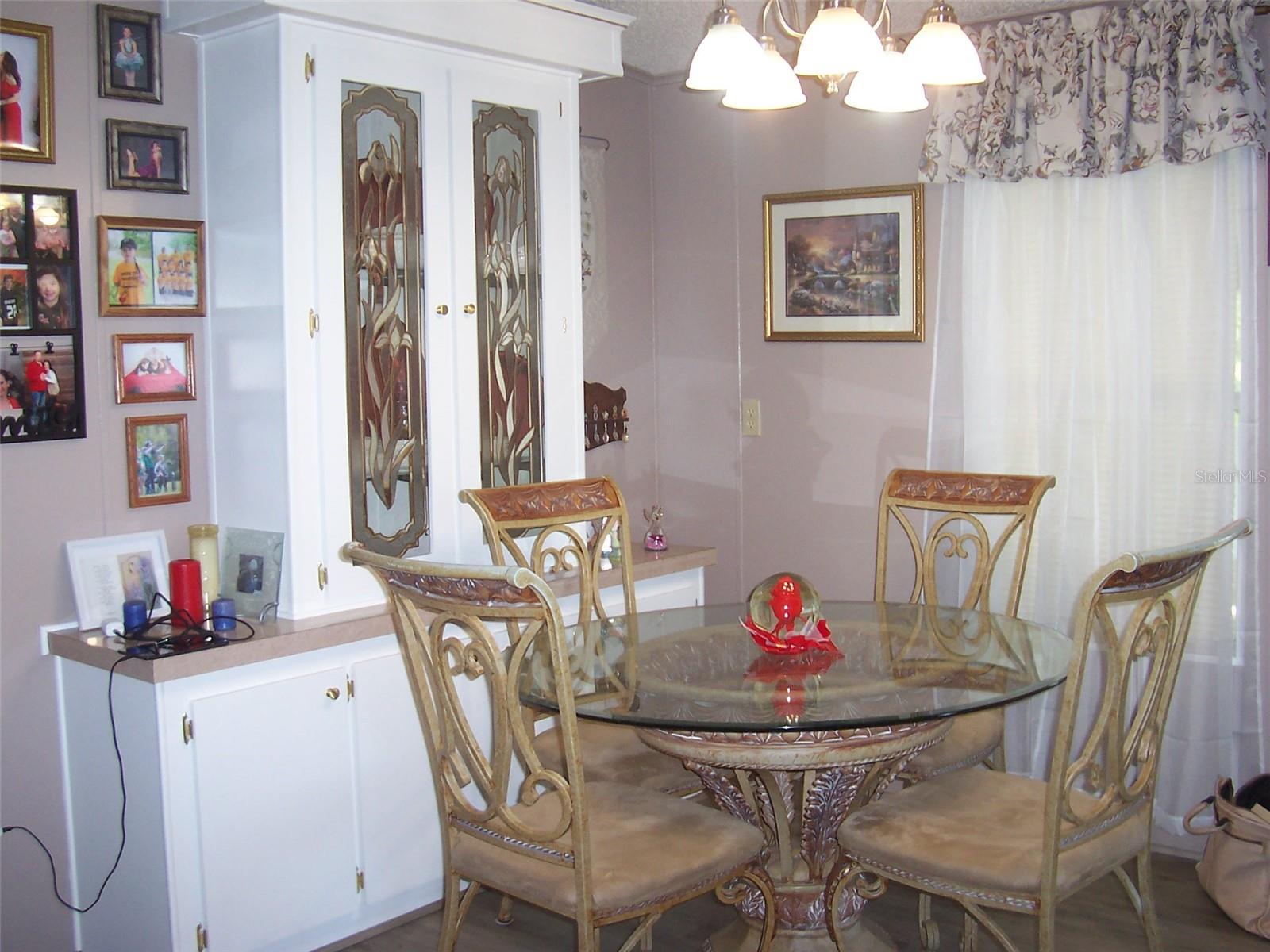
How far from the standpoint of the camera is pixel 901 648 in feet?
8.64

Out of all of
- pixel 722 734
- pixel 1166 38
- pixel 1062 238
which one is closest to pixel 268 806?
pixel 722 734

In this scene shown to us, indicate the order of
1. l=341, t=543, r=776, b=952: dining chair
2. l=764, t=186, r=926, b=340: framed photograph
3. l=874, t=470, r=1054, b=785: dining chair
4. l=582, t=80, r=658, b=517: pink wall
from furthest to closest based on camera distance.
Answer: l=582, t=80, r=658, b=517: pink wall
l=764, t=186, r=926, b=340: framed photograph
l=874, t=470, r=1054, b=785: dining chair
l=341, t=543, r=776, b=952: dining chair

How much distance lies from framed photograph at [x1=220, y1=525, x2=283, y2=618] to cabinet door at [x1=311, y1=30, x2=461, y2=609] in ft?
0.41

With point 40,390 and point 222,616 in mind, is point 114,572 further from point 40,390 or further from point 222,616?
point 40,390

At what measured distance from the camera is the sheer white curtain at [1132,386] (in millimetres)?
3387

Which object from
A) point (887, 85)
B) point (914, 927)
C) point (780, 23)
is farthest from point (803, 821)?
point (780, 23)

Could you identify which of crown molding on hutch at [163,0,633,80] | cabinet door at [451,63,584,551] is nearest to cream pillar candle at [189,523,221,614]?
cabinet door at [451,63,584,551]

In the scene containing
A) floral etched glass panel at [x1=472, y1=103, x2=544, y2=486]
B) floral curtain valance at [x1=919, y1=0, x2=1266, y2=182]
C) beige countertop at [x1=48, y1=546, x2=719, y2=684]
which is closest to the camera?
beige countertop at [x1=48, y1=546, x2=719, y2=684]

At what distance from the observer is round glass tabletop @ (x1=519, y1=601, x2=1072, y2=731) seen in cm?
219

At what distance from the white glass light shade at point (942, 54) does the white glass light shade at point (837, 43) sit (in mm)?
102

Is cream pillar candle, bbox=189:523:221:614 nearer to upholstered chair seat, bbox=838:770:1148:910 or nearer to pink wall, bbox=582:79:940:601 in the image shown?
upholstered chair seat, bbox=838:770:1148:910

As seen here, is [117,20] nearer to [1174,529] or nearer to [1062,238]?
[1062,238]

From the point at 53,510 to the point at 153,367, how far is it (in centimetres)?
40

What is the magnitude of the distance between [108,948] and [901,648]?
1867 millimetres
